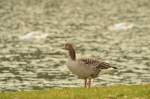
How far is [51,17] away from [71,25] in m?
10.2

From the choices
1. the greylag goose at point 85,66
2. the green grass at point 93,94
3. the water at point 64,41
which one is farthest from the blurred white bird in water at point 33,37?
the green grass at point 93,94

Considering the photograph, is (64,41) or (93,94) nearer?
(93,94)

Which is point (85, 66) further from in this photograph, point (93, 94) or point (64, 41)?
point (64, 41)

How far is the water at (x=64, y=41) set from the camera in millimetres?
34000

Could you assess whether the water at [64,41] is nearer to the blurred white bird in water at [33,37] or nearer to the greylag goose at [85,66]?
the blurred white bird in water at [33,37]

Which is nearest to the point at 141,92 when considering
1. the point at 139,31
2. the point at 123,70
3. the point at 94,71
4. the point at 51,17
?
the point at 94,71

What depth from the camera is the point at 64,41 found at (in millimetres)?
50844

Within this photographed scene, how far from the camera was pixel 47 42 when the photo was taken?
51375 millimetres

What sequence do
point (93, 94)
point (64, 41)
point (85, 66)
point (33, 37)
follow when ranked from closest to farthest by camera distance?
point (93, 94)
point (85, 66)
point (64, 41)
point (33, 37)

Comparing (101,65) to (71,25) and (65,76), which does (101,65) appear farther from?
(71,25)

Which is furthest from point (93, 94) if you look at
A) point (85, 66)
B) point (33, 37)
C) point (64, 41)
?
point (33, 37)

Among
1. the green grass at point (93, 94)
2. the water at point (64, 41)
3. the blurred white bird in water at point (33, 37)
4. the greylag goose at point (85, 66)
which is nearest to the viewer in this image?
the green grass at point (93, 94)

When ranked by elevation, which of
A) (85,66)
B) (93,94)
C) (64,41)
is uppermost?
(85,66)

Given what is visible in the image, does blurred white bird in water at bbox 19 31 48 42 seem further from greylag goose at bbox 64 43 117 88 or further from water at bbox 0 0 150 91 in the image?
greylag goose at bbox 64 43 117 88
